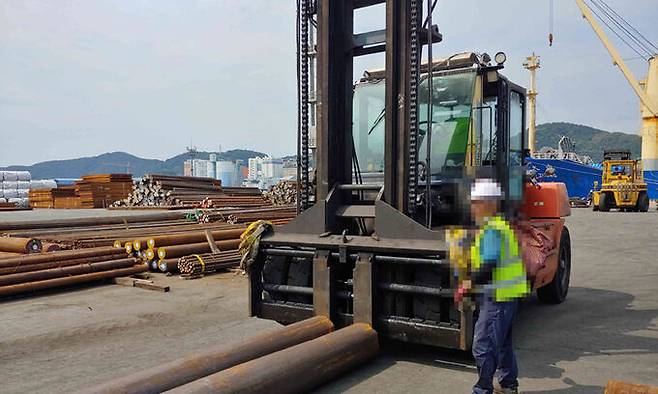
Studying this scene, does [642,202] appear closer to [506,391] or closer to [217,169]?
[506,391]

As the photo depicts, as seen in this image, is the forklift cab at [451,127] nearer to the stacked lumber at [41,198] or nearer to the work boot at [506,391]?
the work boot at [506,391]

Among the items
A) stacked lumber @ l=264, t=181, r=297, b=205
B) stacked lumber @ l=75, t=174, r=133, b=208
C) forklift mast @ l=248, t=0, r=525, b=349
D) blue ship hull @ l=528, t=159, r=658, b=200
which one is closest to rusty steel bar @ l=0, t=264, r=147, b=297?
forklift mast @ l=248, t=0, r=525, b=349

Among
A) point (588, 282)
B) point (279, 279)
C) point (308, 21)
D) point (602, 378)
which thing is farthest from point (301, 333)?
point (588, 282)

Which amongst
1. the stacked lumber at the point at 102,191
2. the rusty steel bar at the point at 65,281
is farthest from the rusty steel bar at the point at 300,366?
the stacked lumber at the point at 102,191

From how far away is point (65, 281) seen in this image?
930 centimetres

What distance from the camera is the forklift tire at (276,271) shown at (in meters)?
5.68

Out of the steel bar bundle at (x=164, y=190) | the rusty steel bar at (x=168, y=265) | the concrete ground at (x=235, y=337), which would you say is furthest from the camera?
the steel bar bundle at (x=164, y=190)

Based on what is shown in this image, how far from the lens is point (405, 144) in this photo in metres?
5.29

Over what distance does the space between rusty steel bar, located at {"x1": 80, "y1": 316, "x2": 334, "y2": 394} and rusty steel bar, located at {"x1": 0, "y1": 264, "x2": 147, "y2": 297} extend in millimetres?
5953

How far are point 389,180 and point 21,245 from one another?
8.46 meters

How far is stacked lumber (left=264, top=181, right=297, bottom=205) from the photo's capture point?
29094mm

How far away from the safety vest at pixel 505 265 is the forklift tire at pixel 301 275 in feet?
6.49

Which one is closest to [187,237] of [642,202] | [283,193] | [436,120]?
[436,120]

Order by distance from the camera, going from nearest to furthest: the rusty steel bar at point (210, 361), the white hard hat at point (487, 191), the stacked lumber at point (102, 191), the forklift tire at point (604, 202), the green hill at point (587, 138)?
the rusty steel bar at point (210, 361)
the white hard hat at point (487, 191)
the stacked lumber at point (102, 191)
the forklift tire at point (604, 202)
the green hill at point (587, 138)
